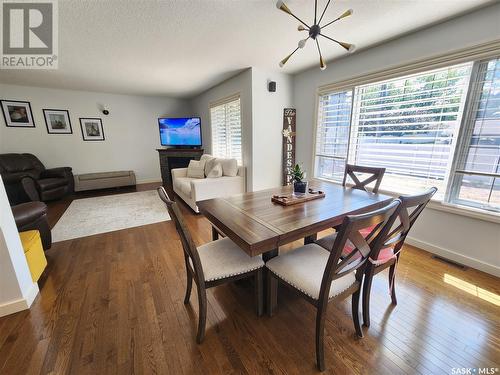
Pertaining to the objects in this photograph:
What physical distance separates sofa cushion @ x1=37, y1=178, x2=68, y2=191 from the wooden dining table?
4.12 meters

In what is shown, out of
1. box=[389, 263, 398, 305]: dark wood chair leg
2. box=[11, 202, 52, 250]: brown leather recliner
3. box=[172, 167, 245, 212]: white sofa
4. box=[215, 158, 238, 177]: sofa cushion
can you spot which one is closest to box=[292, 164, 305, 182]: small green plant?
box=[389, 263, 398, 305]: dark wood chair leg

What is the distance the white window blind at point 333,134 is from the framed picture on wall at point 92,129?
17.1ft

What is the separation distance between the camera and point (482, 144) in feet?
6.18

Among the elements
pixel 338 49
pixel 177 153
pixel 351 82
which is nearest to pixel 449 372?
pixel 351 82

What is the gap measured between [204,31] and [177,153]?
143 inches

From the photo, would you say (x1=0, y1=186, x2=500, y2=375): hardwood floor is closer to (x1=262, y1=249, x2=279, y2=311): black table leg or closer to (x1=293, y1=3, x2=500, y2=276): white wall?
(x1=262, y1=249, x2=279, y2=311): black table leg

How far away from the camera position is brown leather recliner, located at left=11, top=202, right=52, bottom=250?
1.94m

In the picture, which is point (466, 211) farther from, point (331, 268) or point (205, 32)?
point (205, 32)

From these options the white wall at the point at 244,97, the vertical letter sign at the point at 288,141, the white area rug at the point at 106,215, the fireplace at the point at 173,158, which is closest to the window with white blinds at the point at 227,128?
the white wall at the point at 244,97

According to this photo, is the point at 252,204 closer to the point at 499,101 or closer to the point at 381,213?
the point at 381,213

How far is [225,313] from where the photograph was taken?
1.52 m

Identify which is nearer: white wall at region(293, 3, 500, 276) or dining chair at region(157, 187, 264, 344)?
dining chair at region(157, 187, 264, 344)

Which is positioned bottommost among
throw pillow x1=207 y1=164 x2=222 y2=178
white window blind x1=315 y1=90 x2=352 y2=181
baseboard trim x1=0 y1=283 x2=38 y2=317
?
baseboard trim x1=0 y1=283 x2=38 y2=317

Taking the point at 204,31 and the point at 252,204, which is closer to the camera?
the point at 252,204
